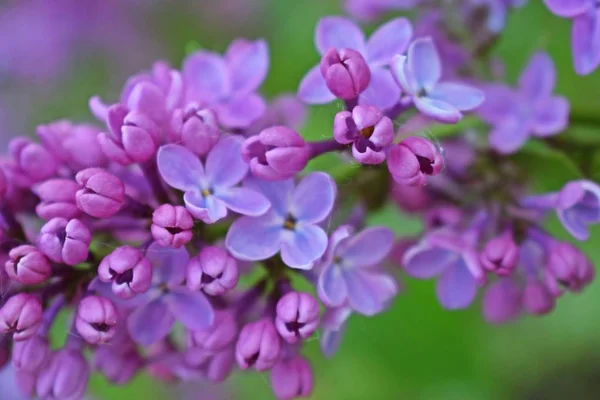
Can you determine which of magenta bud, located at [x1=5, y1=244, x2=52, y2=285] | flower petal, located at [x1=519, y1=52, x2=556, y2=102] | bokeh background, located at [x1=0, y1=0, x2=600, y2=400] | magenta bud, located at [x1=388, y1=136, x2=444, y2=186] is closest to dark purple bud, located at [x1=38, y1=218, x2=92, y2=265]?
magenta bud, located at [x1=5, y1=244, x2=52, y2=285]

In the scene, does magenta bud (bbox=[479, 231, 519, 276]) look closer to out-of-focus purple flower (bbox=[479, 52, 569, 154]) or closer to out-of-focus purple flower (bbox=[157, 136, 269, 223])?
out-of-focus purple flower (bbox=[479, 52, 569, 154])

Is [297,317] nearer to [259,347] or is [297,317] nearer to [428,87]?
[259,347]

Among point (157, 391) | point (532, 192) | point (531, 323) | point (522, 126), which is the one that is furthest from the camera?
point (157, 391)

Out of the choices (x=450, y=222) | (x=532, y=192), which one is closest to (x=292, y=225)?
(x=450, y=222)

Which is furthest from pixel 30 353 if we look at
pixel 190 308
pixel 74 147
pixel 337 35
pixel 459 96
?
pixel 459 96

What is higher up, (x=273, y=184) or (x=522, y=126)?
(x=273, y=184)

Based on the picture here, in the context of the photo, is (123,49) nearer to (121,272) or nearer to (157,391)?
(157,391)

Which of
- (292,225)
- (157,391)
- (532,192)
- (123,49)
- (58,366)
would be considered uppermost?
(292,225)
